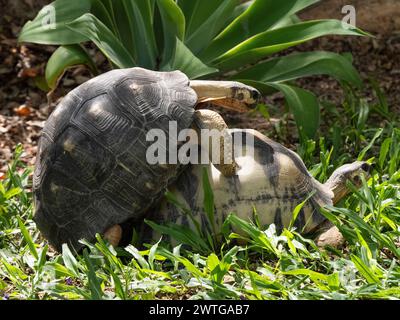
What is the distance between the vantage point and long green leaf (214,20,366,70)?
4.40m

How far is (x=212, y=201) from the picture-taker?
3.46 meters

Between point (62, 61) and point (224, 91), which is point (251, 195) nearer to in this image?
point (224, 91)

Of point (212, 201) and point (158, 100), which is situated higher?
point (158, 100)

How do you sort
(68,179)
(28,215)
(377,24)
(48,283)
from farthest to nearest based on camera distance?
(377,24)
(28,215)
(68,179)
(48,283)

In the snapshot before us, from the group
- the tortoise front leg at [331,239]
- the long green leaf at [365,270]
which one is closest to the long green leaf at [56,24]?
the tortoise front leg at [331,239]

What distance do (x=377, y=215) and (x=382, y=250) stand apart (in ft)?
0.58

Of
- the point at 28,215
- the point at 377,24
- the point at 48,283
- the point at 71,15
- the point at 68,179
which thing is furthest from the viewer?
the point at 377,24

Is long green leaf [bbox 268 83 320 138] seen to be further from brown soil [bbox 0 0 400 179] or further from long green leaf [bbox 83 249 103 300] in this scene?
long green leaf [bbox 83 249 103 300]

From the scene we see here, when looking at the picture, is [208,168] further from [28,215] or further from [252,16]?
[252,16]

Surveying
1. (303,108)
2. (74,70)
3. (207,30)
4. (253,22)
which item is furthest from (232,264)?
Answer: (74,70)

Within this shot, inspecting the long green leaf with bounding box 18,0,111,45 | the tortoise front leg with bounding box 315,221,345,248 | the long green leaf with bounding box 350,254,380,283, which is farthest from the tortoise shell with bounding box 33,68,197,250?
the long green leaf with bounding box 18,0,111,45

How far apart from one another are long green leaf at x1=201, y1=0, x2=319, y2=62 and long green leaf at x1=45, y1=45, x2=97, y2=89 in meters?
0.70

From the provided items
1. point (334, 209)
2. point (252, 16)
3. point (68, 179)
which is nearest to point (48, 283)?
point (68, 179)

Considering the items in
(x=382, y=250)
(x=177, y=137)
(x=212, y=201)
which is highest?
(x=177, y=137)
